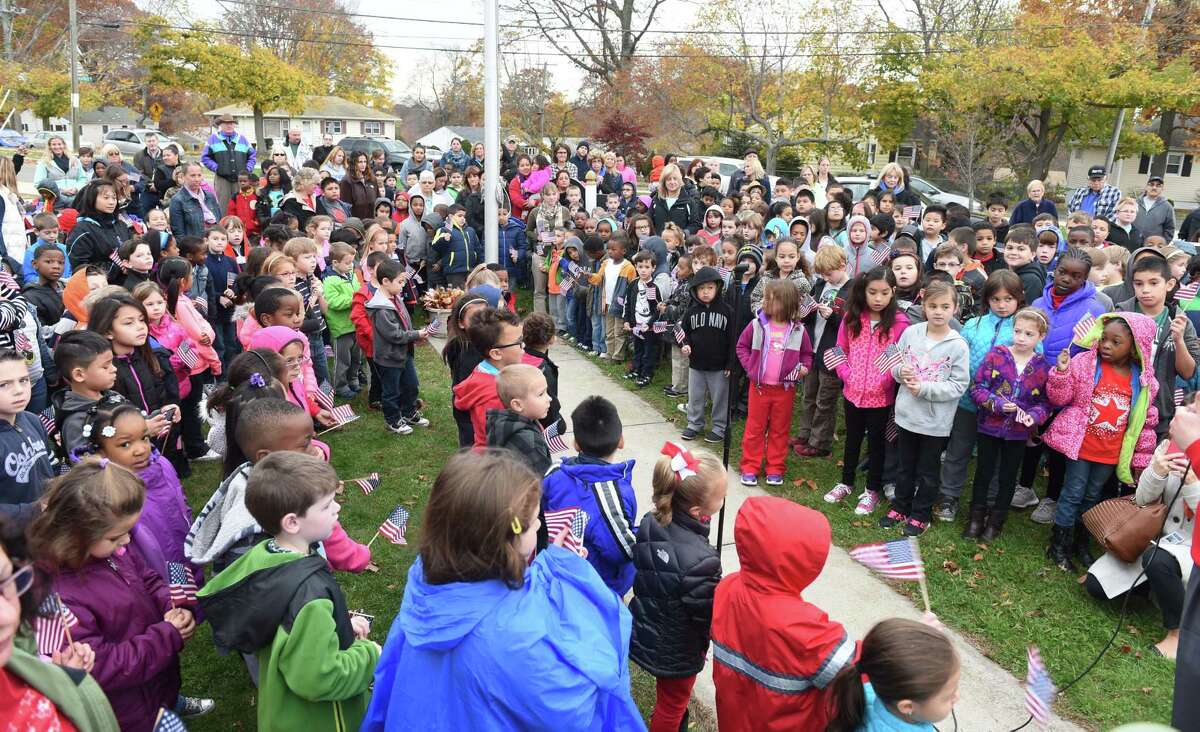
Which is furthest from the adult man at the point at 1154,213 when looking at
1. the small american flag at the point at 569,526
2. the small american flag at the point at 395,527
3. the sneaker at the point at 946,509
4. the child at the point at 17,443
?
the child at the point at 17,443

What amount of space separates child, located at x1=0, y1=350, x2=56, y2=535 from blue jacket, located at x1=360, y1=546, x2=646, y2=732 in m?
2.47

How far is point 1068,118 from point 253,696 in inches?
1094

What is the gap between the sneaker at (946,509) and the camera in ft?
19.2

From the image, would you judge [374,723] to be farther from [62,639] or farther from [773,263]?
[773,263]

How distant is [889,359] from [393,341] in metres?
4.18

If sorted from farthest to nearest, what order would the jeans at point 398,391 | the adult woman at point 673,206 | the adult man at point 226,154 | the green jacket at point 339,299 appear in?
the adult man at point 226,154 < the adult woman at point 673,206 < the green jacket at point 339,299 < the jeans at point 398,391

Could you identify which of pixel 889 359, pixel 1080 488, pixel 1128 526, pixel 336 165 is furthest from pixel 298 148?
pixel 1128 526

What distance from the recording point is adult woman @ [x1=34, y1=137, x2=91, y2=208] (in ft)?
43.0

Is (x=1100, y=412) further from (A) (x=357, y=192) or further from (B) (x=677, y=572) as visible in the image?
(A) (x=357, y=192)

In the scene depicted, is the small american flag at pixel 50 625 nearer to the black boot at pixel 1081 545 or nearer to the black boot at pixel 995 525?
the black boot at pixel 995 525

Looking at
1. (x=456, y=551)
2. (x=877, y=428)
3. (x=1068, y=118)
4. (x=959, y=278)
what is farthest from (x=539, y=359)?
(x=1068, y=118)

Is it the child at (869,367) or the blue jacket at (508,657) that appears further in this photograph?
the child at (869,367)

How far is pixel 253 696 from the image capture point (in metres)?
3.92

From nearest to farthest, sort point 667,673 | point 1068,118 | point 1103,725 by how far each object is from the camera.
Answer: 1. point 667,673
2. point 1103,725
3. point 1068,118
